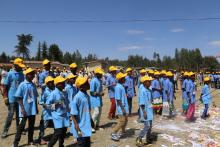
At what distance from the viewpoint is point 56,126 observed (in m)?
6.42

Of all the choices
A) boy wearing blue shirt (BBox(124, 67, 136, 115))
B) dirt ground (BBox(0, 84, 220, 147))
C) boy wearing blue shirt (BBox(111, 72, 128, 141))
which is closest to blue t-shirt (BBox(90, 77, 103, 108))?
dirt ground (BBox(0, 84, 220, 147))

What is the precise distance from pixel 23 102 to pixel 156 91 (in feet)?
19.1

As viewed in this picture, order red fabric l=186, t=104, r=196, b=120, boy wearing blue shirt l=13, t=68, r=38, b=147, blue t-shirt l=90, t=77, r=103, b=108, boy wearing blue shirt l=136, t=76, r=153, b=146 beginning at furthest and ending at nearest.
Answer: red fabric l=186, t=104, r=196, b=120 < blue t-shirt l=90, t=77, r=103, b=108 < boy wearing blue shirt l=136, t=76, r=153, b=146 < boy wearing blue shirt l=13, t=68, r=38, b=147

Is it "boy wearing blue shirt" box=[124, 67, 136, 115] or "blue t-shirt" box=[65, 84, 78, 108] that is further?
"boy wearing blue shirt" box=[124, 67, 136, 115]

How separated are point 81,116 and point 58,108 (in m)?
1.20

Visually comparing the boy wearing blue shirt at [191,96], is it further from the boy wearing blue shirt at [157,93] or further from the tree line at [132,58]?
the tree line at [132,58]

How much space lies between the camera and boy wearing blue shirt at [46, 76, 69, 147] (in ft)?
21.2

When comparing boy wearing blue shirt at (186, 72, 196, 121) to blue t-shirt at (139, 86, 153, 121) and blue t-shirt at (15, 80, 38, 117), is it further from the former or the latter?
blue t-shirt at (15, 80, 38, 117)

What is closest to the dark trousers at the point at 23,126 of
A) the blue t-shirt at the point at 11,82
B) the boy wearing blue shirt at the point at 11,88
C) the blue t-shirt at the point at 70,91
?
the boy wearing blue shirt at the point at 11,88

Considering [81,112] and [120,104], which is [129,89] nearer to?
[120,104]

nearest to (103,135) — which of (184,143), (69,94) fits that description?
(69,94)

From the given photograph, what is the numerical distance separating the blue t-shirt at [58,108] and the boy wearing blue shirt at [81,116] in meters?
1.00

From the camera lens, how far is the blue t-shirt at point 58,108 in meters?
6.46

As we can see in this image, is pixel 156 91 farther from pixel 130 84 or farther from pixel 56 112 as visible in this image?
pixel 56 112
